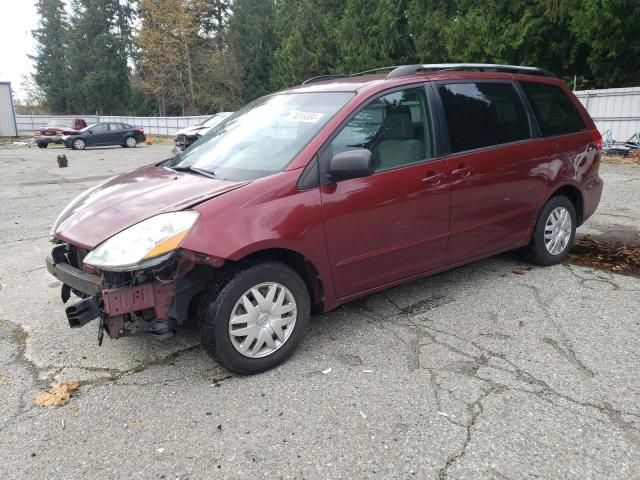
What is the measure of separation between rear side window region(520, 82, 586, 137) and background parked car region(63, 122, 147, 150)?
24.5m

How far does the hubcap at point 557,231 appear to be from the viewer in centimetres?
489

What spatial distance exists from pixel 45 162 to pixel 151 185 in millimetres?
17180

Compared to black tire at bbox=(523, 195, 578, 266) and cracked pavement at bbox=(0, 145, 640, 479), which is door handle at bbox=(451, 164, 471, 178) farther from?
black tire at bbox=(523, 195, 578, 266)

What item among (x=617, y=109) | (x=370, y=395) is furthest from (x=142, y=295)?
(x=617, y=109)

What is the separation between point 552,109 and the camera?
4852 millimetres

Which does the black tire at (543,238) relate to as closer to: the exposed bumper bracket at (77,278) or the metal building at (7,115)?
the exposed bumper bracket at (77,278)

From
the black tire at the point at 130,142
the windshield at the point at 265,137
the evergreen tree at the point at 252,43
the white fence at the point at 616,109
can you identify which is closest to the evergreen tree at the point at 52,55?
the evergreen tree at the point at 252,43

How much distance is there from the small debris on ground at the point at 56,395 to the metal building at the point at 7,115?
3632 centimetres

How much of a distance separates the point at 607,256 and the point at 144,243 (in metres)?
4.64

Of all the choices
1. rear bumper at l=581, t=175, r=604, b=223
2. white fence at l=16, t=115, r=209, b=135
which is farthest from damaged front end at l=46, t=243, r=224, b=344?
white fence at l=16, t=115, r=209, b=135

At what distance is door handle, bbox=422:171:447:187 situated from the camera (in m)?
3.79

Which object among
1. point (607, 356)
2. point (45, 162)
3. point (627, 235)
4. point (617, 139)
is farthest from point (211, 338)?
point (45, 162)

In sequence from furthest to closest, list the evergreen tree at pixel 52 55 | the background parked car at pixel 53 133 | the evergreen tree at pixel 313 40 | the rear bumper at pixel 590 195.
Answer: the evergreen tree at pixel 52 55 → the evergreen tree at pixel 313 40 → the background parked car at pixel 53 133 → the rear bumper at pixel 590 195

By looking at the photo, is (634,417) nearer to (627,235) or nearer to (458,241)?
(458,241)
